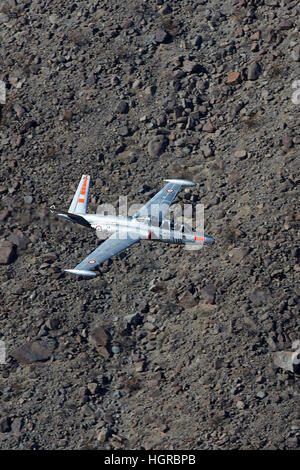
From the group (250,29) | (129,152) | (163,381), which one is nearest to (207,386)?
(163,381)

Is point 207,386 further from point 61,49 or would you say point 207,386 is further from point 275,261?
point 61,49

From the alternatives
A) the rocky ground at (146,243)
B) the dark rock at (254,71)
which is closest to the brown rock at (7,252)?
the rocky ground at (146,243)

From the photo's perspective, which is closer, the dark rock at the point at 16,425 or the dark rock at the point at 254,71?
the dark rock at the point at 16,425

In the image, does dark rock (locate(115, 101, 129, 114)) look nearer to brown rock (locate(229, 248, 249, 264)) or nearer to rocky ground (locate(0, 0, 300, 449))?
rocky ground (locate(0, 0, 300, 449))


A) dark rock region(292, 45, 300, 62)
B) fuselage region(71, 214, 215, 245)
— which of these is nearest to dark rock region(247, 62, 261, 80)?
dark rock region(292, 45, 300, 62)

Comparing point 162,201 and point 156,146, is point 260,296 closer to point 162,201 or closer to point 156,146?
point 162,201

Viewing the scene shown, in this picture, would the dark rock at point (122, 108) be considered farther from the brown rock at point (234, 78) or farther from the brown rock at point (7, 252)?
the brown rock at point (7, 252)
